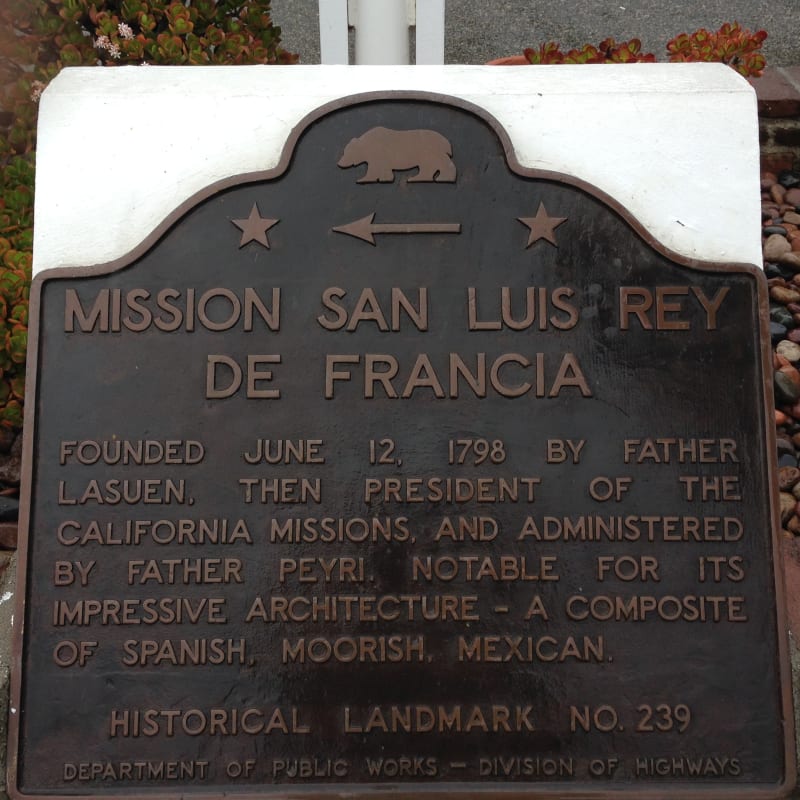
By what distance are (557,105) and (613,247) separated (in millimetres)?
547

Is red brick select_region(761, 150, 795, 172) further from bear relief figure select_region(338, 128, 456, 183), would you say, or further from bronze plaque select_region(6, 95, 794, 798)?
bear relief figure select_region(338, 128, 456, 183)

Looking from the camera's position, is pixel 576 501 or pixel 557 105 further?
pixel 557 105

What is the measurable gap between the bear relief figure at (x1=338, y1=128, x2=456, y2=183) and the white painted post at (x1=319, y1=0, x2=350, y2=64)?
98cm

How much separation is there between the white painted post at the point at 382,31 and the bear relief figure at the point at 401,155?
944mm

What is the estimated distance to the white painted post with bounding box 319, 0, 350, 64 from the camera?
12.9 ft

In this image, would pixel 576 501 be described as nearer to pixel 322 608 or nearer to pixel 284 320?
pixel 322 608

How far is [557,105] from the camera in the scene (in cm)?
318

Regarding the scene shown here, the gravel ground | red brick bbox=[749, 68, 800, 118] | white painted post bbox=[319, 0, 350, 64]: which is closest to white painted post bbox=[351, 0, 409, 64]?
white painted post bbox=[319, 0, 350, 64]

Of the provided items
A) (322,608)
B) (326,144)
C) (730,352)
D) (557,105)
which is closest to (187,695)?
(322,608)

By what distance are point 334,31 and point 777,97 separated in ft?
8.02

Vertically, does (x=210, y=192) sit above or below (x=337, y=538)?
above

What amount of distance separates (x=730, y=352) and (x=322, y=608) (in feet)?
5.15

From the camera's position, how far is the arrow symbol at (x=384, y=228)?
3.07 meters

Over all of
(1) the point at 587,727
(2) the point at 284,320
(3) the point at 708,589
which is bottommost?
(1) the point at 587,727
